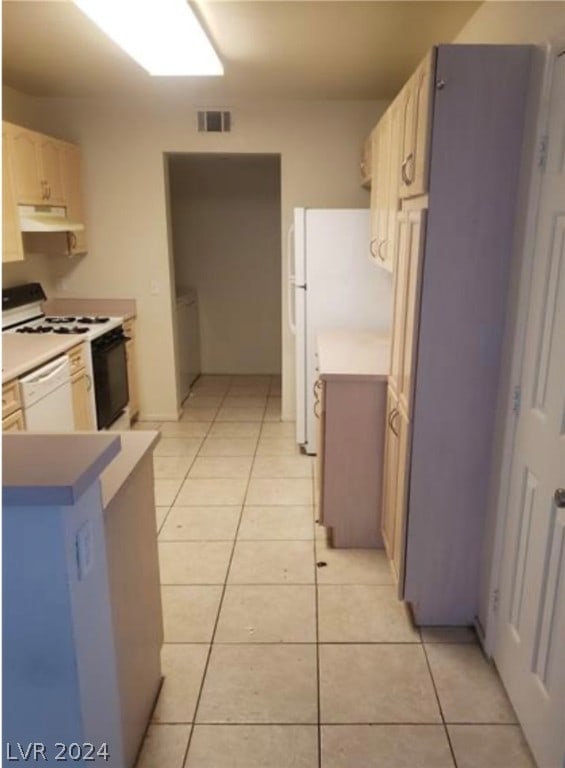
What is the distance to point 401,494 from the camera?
227cm

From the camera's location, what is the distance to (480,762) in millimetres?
1749

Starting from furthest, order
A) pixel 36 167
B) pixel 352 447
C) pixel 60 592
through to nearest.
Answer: pixel 36 167 → pixel 352 447 → pixel 60 592

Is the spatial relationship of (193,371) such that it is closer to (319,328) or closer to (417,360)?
(319,328)

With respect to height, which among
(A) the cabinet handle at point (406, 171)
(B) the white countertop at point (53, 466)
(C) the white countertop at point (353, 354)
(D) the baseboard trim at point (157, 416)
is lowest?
(D) the baseboard trim at point (157, 416)

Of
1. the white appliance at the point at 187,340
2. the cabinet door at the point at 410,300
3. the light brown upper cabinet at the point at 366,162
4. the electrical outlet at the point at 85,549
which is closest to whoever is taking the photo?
the electrical outlet at the point at 85,549

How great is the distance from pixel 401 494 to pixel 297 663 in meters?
0.75

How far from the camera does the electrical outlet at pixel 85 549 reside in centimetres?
120

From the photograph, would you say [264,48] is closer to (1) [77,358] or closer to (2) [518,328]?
(1) [77,358]

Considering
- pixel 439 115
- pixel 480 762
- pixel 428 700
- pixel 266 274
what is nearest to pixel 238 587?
pixel 428 700

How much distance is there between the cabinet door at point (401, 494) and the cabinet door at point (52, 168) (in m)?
2.90

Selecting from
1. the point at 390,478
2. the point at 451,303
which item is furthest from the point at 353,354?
the point at 451,303

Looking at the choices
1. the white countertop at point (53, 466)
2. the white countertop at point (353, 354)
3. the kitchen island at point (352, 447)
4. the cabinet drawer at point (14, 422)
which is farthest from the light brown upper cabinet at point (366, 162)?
the white countertop at point (53, 466)

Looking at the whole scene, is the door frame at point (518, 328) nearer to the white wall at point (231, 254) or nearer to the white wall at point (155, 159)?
the white wall at point (155, 159)

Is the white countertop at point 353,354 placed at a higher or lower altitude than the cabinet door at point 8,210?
lower
